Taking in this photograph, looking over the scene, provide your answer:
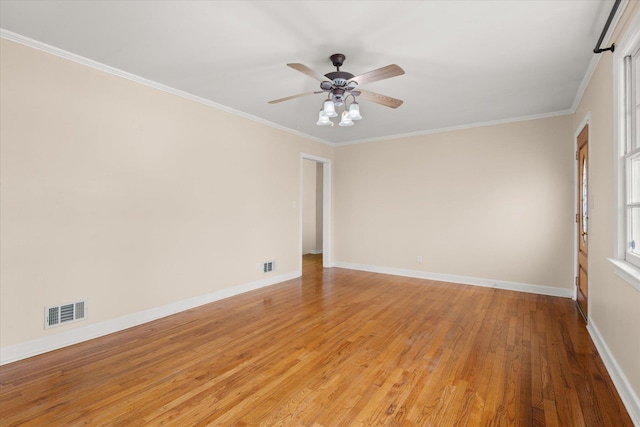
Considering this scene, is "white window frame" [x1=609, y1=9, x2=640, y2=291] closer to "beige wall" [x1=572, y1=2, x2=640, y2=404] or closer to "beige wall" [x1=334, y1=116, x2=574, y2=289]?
"beige wall" [x1=572, y1=2, x2=640, y2=404]

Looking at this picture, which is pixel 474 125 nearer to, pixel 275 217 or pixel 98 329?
pixel 275 217

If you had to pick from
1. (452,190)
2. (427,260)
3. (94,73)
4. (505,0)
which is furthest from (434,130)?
(94,73)

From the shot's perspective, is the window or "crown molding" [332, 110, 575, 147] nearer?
the window

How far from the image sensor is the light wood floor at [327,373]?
1893 mm

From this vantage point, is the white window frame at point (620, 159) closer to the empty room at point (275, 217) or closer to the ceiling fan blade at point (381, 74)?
the empty room at point (275, 217)

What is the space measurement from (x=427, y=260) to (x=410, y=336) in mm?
2664

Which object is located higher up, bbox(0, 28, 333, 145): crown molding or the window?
bbox(0, 28, 333, 145): crown molding

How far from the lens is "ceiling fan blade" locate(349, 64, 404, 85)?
233 cm

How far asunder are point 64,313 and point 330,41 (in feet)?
10.8

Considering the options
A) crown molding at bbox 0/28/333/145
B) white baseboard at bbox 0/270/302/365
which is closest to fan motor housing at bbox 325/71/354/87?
crown molding at bbox 0/28/333/145

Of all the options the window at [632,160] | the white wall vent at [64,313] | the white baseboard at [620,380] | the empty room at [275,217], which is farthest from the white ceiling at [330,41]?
the white baseboard at [620,380]

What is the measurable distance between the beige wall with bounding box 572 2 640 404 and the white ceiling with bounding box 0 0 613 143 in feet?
1.01

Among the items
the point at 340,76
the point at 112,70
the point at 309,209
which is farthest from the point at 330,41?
the point at 309,209

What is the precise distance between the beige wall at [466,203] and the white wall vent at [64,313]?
447 cm
